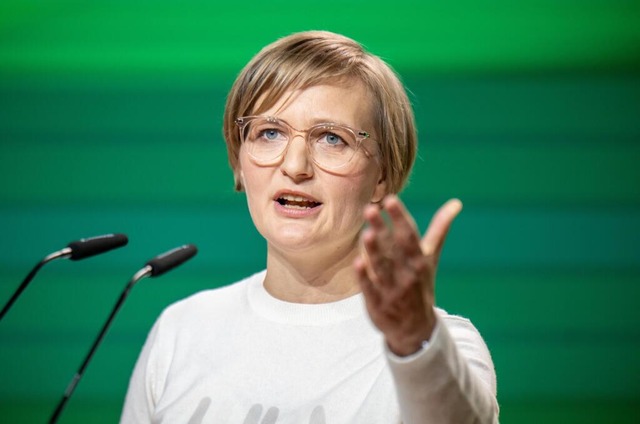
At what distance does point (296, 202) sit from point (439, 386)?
615 millimetres

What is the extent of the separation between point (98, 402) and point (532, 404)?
53.3 inches

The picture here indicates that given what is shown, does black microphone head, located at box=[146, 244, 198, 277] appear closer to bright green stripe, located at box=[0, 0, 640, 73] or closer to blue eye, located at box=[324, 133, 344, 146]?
blue eye, located at box=[324, 133, 344, 146]

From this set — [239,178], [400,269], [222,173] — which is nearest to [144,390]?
[239,178]

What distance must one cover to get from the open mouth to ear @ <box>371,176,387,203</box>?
0.54ft

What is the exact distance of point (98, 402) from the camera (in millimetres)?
2736

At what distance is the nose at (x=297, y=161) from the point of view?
5.64 ft

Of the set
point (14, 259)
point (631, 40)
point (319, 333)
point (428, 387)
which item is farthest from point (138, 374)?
point (631, 40)

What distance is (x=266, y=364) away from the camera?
177cm

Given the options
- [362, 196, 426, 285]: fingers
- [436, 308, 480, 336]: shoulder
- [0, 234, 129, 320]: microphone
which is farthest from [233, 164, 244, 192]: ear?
[362, 196, 426, 285]: fingers

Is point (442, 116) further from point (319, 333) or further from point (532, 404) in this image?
point (319, 333)

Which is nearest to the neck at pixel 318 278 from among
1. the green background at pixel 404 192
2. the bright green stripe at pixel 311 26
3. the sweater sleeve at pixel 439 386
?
the sweater sleeve at pixel 439 386

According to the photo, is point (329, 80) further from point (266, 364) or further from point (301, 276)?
point (266, 364)

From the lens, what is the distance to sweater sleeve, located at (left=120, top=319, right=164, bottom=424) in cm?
185

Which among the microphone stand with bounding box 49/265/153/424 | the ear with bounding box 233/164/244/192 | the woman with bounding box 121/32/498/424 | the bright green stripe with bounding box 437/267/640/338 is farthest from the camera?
the bright green stripe with bounding box 437/267/640/338
